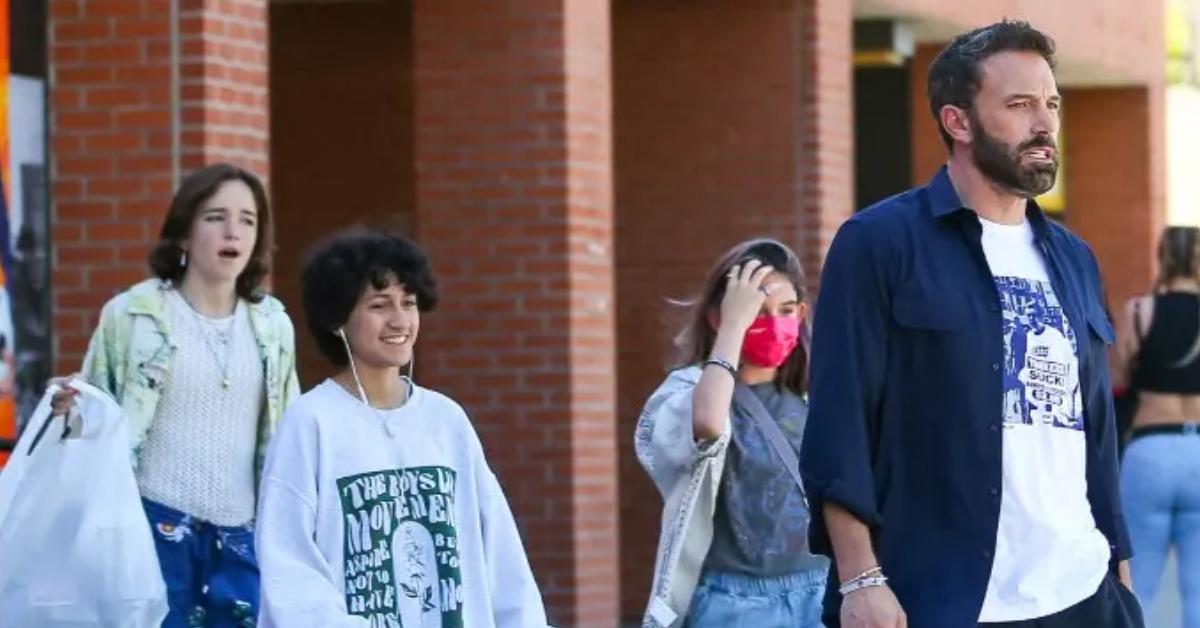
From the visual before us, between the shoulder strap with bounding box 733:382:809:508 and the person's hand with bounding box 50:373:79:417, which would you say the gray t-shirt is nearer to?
the shoulder strap with bounding box 733:382:809:508

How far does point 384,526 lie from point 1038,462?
54.2 inches

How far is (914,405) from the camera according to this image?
534 cm

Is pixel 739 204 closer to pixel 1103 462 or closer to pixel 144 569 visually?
pixel 144 569

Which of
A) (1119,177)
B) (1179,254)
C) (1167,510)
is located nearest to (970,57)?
(1167,510)

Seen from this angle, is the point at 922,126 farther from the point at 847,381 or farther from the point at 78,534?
the point at 847,381

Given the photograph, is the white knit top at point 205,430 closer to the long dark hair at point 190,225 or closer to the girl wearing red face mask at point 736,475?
the long dark hair at point 190,225

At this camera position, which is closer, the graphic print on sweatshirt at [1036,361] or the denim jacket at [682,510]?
the graphic print on sweatshirt at [1036,361]

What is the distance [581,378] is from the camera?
11555 mm

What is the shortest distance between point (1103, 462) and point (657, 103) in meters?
8.62

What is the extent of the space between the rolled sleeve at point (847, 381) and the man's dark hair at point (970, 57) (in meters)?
0.31

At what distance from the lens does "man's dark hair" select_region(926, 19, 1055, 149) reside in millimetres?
5449

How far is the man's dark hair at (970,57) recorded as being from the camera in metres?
5.45

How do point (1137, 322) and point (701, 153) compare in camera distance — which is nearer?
point (1137, 322)

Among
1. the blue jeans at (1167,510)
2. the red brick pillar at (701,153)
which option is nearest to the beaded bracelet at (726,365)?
the blue jeans at (1167,510)
